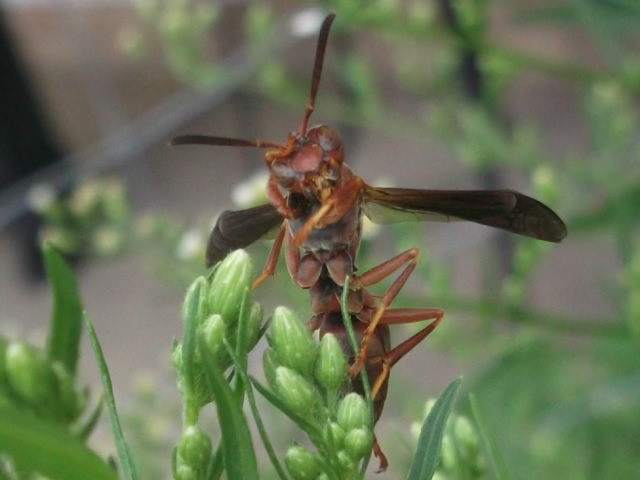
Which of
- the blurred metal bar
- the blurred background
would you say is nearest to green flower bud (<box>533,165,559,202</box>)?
the blurred background

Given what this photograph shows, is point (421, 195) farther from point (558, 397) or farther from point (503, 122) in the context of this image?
point (503, 122)

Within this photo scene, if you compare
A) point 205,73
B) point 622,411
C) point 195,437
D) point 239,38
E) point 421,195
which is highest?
→ point 239,38

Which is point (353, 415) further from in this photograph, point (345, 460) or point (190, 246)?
point (190, 246)

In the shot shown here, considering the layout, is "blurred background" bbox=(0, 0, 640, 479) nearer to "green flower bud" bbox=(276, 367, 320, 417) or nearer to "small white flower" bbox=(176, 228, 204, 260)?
"small white flower" bbox=(176, 228, 204, 260)

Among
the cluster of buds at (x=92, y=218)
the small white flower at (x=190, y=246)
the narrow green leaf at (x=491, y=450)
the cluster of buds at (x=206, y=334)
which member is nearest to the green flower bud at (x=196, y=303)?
the cluster of buds at (x=206, y=334)

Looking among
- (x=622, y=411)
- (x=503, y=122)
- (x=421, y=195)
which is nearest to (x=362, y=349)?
(x=421, y=195)

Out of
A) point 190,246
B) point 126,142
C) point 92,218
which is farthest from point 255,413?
point 126,142
